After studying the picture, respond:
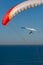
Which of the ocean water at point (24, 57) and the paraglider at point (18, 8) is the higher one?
the paraglider at point (18, 8)

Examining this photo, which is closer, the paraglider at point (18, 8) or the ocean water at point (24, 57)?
the paraglider at point (18, 8)

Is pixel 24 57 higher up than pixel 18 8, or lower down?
lower down

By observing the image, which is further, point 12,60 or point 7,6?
point 12,60

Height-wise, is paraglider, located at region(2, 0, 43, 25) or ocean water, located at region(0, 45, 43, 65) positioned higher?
paraglider, located at region(2, 0, 43, 25)

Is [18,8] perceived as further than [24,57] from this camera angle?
No

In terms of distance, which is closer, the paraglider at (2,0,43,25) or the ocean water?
the paraglider at (2,0,43,25)


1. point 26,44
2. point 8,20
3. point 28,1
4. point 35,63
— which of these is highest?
point 28,1

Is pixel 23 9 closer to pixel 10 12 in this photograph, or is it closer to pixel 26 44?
pixel 10 12

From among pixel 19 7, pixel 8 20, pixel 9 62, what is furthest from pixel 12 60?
pixel 19 7
